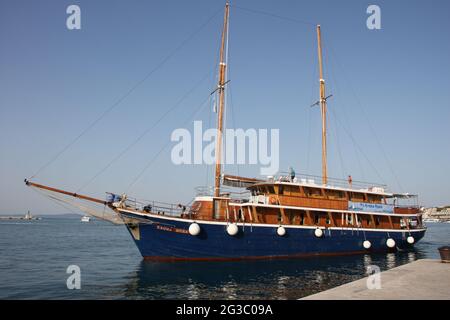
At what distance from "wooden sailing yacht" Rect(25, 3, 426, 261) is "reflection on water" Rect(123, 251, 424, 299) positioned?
1.13 meters

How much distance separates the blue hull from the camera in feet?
74.1

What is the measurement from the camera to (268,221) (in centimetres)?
2528

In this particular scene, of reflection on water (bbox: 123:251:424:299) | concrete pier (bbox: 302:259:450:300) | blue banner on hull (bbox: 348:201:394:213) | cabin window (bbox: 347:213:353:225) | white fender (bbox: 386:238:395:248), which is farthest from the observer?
white fender (bbox: 386:238:395:248)

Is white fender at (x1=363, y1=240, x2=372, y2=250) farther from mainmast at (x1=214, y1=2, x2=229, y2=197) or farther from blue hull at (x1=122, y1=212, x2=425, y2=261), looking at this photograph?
mainmast at (x1=214, y1=2, x2=229, y2=197)

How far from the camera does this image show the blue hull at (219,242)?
2259cm

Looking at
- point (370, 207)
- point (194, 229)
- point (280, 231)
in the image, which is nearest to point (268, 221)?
point (280, 231)

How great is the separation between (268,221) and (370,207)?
11184 mm

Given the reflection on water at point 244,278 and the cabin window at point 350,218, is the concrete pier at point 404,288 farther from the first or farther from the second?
the cabin window at point 350,218

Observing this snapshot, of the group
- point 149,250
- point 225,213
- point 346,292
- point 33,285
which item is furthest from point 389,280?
point 33,285

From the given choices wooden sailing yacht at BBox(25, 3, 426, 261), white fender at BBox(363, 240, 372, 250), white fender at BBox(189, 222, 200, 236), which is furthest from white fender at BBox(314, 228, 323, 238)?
white fender at BBox(189, 222, 200, 236)

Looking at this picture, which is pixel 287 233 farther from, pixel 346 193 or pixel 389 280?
pixel 389 280

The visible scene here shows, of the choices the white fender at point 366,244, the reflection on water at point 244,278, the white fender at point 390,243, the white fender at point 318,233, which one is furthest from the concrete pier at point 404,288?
the white fender at point 390,243

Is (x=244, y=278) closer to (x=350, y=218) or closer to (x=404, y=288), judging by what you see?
(x=404, y=288)

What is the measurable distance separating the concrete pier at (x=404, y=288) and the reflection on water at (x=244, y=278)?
11.8 ft
